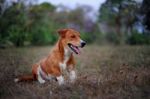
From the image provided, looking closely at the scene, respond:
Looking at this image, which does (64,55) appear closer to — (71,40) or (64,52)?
(64,52)

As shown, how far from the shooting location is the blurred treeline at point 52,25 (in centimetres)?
2514

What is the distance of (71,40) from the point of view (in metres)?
9.62

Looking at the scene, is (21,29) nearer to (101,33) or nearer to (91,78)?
(101,33)

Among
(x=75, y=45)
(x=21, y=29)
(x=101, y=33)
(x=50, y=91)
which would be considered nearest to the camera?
(x=50, y=91)

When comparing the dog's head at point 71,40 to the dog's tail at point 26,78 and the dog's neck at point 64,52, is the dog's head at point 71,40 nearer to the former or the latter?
the dog's neck at point 64,52

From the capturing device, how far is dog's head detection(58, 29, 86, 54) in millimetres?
9586

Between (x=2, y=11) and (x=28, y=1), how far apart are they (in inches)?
160

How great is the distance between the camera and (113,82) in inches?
368

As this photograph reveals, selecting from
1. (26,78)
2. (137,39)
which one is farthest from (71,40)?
(137,39)

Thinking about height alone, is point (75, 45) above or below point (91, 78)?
above

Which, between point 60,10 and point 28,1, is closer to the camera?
point 28,1

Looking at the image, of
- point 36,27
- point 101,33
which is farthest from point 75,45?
point 101,33

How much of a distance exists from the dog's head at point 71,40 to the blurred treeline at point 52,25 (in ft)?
36.4

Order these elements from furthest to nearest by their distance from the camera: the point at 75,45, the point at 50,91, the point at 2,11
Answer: the point at 2,11
the point at 75,45
the point at 50,91
